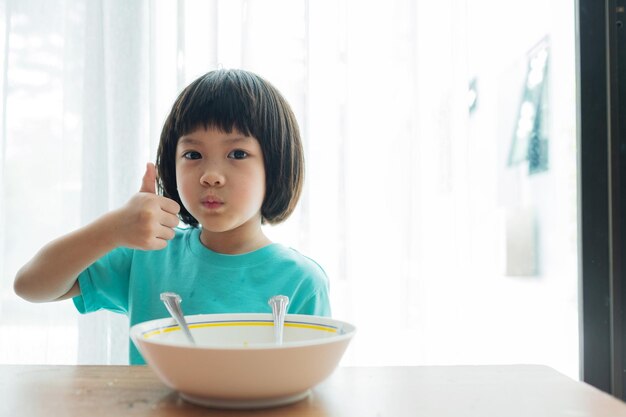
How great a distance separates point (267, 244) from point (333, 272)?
0.48 metres

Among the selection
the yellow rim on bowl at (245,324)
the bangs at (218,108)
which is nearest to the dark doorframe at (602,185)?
the bangs at (218,108)

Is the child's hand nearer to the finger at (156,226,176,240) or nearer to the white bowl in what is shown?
the finger at (156,226,176,240)

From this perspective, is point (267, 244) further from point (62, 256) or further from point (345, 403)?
point (345, 403)

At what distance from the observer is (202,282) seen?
3.35 feet

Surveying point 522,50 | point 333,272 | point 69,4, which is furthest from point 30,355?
point 522,50

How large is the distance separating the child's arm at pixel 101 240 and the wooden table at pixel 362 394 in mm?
185

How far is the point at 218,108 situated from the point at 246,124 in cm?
5

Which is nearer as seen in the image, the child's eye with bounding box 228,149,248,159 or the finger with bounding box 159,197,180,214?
the finger with bounding box 159,197,180,214

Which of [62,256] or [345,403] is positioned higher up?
[62,256]

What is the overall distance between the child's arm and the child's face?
11cm

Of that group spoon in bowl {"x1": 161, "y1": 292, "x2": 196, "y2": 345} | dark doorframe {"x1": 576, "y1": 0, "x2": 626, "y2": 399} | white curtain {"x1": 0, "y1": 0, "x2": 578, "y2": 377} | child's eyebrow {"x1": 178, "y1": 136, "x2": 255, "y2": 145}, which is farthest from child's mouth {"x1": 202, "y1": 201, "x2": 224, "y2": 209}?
dark doorframe {"x1": 576, "y1": 0, "x2": 626, "y2": 399}

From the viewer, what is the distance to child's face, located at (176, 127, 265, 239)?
0.93m

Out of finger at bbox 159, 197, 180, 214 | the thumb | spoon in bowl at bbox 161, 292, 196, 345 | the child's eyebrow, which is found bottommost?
spoon in bowl at bbox 161, 292, 196, 345

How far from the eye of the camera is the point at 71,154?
5.11 ft
